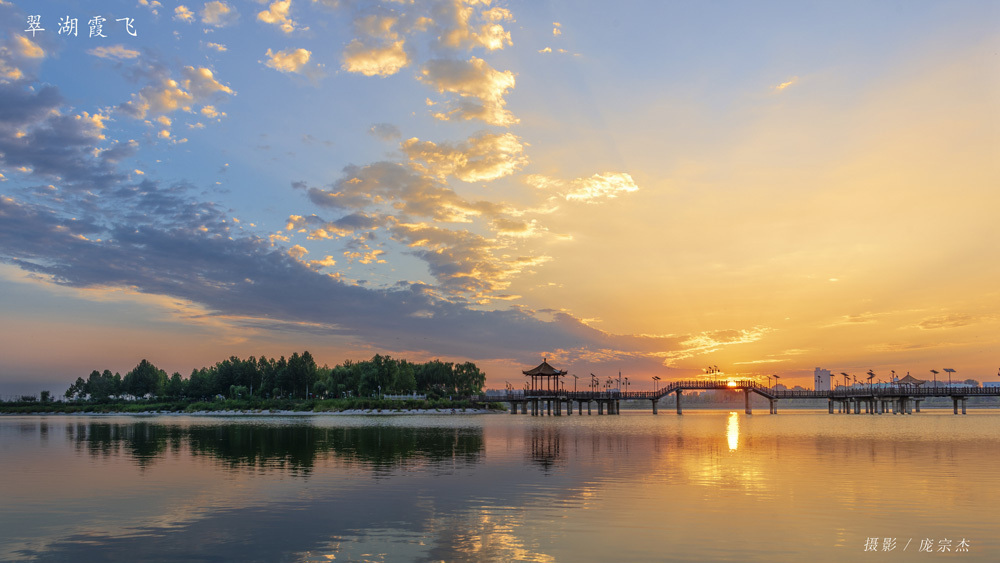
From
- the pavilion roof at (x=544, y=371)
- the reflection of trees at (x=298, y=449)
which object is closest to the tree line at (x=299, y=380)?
the pavilion roof at (x=544, y=371)

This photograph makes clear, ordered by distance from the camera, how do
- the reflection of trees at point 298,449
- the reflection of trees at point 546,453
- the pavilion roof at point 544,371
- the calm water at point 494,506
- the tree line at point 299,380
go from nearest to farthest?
1. the calm water at point 494,506
2. the reflection of trees at point 546,453
3. the reflection of trees at point 298,449
4. the pavilion roof at point 544,371
5. the tree line at point 299,380

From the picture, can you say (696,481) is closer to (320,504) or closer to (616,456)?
(616,456)

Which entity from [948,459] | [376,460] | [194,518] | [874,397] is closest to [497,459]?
[376,460]

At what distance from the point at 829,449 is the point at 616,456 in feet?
64.0

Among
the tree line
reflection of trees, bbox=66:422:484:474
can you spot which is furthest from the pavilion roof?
reflection of trees, bbox=66:422:484:474

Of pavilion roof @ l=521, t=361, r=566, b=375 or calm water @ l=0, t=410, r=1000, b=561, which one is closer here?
calm water @ l=0, t=410, r=1000, b=561

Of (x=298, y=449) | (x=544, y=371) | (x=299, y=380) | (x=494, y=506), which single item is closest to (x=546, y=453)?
(x=298, y=449)

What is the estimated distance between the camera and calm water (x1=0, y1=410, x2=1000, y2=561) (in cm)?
1880

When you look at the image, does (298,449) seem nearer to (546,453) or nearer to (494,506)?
(546,453)

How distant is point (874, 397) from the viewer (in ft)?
520

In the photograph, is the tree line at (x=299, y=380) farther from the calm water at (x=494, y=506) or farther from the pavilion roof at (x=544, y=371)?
the calm water at (x=494, y=506)

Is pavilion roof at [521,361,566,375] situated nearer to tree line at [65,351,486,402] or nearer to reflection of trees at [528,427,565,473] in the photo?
tree line at [65,351,486,402]

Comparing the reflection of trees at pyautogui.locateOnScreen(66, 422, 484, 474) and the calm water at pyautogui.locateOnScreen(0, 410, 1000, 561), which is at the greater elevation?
the calm water at pyautogui.locateOnScreen(0, 410, 1000, 561)

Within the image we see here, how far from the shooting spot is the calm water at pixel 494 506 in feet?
61.7
